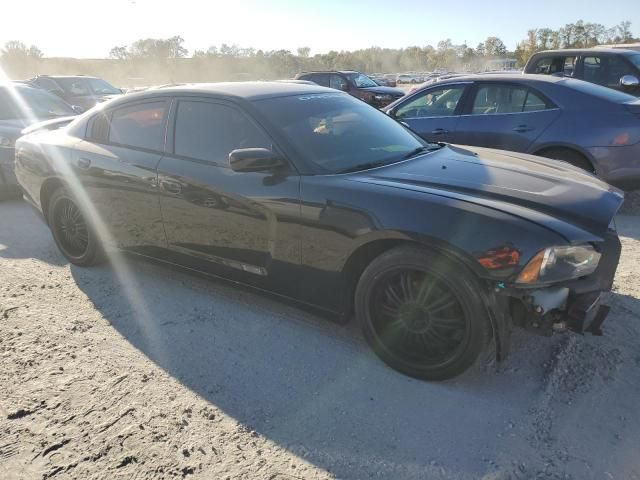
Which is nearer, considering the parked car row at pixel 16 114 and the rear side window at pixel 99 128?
the rear side window at pixel 99 128

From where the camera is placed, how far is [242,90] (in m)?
3.66

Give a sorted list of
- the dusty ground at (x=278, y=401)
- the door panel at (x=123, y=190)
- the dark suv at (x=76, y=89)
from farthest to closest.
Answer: the dark suv at (x=76, y=89), the door panel at (x=123, y=190), the dusty ground at (x=278, y=401)

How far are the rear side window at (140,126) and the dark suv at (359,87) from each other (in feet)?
35.8

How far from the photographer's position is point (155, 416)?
8.47 ft

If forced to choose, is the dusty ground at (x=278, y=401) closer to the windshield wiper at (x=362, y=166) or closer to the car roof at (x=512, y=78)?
the windshield wiper at (x=362, y=166)

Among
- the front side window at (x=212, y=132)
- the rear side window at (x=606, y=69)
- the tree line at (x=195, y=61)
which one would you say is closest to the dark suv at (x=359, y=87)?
the rear side window at (x=606, y=69)

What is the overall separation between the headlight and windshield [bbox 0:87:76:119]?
776 cm

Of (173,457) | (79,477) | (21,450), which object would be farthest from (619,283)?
(21,450)


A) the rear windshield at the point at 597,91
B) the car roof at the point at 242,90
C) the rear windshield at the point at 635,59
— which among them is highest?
the rear windshield at the point at 635,59

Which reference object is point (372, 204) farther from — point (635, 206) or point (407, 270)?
point (635, 206)

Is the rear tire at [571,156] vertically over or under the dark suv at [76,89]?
under

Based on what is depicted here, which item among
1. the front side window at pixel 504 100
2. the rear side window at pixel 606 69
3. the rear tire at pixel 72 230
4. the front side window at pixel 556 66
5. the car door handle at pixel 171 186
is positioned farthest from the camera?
the front side window at pixel 556 66

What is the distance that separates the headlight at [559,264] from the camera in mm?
2396

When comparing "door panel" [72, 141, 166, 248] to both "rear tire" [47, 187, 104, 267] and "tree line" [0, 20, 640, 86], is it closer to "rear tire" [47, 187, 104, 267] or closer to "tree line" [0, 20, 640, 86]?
"rear tire" [47, 187, 104, 267]
